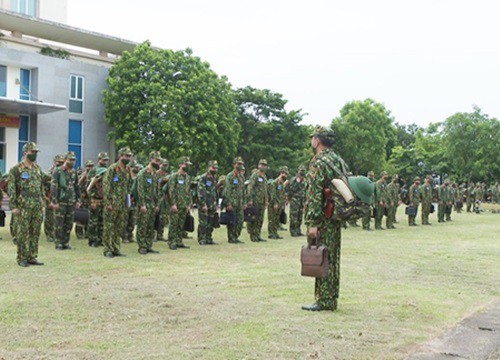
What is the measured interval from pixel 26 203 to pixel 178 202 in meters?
3.79

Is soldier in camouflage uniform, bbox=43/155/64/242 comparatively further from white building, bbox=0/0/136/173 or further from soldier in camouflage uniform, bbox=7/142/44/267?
white building, bbox=0/0/136/173

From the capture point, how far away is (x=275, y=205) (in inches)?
631

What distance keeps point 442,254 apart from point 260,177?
5019 mm

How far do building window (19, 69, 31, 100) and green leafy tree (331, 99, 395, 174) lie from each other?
1220 inches

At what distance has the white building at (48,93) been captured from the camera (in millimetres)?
31875

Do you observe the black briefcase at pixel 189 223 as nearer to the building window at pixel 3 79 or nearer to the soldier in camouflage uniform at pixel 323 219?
the soldier in camouflage uniform at pixel 323 219

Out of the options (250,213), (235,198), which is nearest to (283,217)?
(250,213)

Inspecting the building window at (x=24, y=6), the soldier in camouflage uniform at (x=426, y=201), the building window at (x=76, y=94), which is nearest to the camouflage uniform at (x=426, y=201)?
the soldier in camouflage uniform at (x=426, y=201)

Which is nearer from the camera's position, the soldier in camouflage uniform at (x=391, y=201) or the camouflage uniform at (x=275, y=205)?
the camouflage uniform at (x=275, y=205)

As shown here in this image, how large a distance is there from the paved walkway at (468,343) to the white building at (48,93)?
2692 cm

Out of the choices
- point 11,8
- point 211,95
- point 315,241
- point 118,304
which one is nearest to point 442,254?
point 315,241

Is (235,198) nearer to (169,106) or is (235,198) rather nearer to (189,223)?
(189,223)

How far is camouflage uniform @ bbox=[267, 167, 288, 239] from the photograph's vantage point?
52.2 feet

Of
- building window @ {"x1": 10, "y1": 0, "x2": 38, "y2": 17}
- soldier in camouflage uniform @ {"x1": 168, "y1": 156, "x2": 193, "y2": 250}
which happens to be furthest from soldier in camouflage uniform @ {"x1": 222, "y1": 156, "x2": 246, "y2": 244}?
building window @ {"x1": 10, "y1": 0, "x2": 38, "y2": 17}
